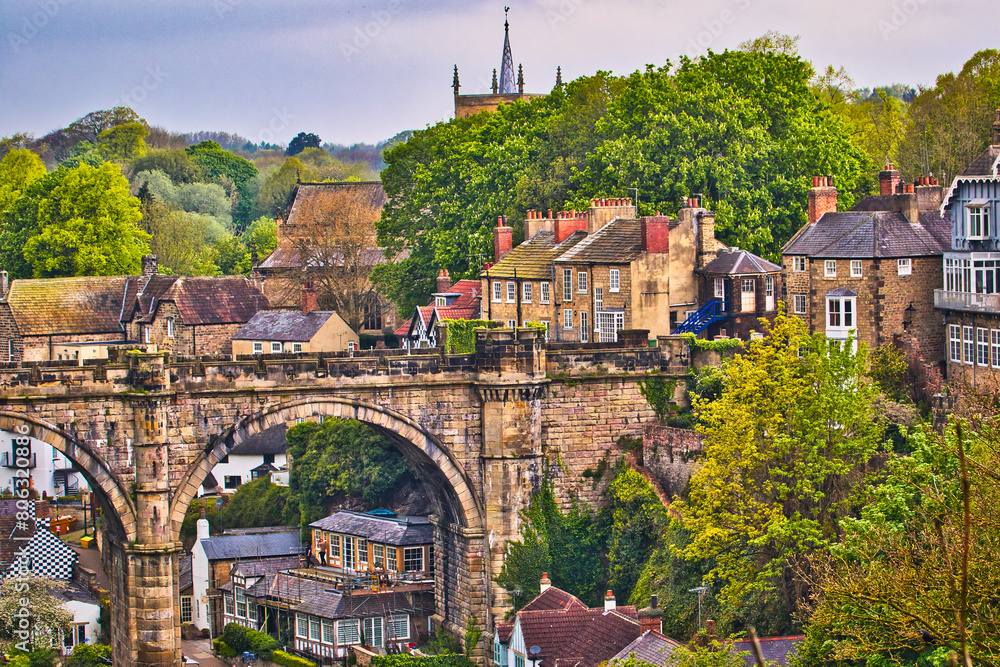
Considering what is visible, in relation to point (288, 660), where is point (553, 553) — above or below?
above

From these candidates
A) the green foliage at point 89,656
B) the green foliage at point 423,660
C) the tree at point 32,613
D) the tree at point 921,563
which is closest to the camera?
the tree at point 921,563

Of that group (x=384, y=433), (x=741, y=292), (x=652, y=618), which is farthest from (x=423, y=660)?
(x=741, y=292)

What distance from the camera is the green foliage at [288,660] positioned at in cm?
5419

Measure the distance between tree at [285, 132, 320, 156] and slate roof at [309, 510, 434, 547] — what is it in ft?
431

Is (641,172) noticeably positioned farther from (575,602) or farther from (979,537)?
(979,537)

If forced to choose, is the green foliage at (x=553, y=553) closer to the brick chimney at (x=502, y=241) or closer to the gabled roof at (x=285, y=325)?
the brick chimney at (x=502, y=241)

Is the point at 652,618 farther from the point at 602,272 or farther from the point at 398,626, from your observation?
the point at 602,272

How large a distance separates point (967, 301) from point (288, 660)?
82.5ft

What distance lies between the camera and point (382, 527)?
58875 mm

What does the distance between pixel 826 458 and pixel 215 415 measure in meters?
17.1

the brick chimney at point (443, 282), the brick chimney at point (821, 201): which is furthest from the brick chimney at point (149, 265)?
the brick chimney at point (821, 201)

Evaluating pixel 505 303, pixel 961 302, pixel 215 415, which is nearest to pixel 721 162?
pixel 505 303

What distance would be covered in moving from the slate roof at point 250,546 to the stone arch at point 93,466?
15620mm

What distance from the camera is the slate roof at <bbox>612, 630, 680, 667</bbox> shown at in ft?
128
